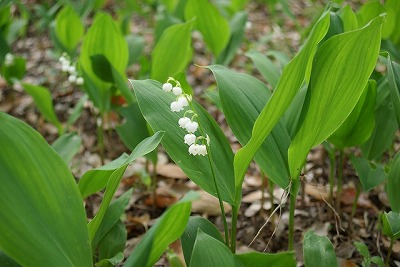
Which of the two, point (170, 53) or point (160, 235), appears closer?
point (160, 235)

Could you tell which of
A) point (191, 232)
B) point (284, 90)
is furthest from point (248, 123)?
point (191, 232)

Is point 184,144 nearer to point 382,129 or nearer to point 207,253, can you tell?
point 207,253

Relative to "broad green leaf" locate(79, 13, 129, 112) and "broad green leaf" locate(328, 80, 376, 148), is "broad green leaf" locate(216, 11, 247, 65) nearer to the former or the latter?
"broad green leaf" locate(79, 13, 129, 112)

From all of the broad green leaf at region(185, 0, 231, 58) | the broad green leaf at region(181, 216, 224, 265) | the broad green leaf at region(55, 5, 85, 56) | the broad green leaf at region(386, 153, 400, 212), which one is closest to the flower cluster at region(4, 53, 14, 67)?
the broad green leaf at region(55, 5, 85, 56)

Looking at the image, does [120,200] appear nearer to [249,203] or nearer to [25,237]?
[25,237]

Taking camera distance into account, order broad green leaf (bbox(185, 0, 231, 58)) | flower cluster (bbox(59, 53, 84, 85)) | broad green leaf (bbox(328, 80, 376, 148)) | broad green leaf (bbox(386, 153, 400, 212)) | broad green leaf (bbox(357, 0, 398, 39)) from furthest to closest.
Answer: broad green leaf (bbox(185, 0, 231, 58)) < flower cluster (bbox(59, 53, 84, 85)) < broad green leaf (bbox(357, 0, 398, 39)) < broad green leaf (bbox(328, 80, 376, 148)) < broad green leaf (bbox(386, 153, 400, 212))

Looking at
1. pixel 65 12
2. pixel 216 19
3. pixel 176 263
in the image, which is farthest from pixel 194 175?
pixel 65 12

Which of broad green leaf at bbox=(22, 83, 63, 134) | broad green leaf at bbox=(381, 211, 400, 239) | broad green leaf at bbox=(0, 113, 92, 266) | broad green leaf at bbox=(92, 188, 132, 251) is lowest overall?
broad green leaf at bbox=(22, 83, 63, 134)
